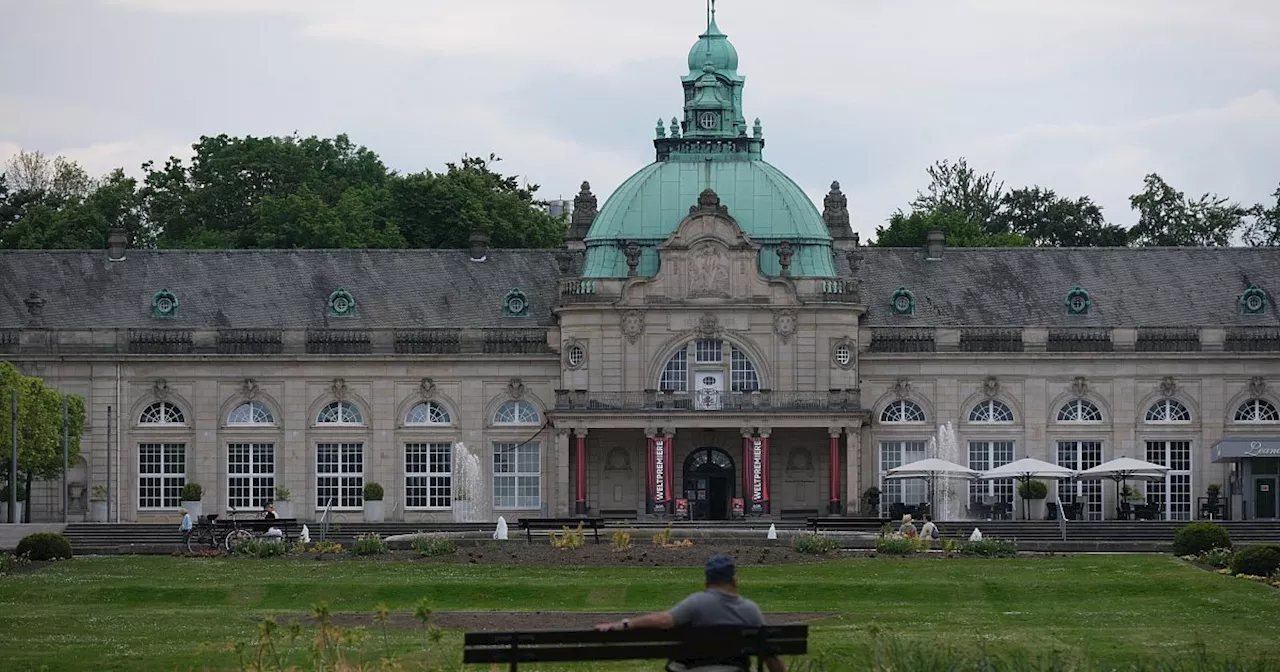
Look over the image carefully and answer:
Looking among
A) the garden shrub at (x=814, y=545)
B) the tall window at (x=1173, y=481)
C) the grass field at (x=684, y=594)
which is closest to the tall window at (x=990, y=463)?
the tall window at (x=1173, y=481)

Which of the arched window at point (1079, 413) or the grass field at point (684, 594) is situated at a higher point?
the arched window at point (1079, 413)

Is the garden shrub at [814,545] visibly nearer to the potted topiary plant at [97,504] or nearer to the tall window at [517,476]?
the tall window at [517,476]

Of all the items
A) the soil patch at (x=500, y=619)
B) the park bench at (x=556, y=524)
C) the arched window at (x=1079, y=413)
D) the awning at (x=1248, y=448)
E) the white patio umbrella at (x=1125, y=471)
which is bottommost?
the soil patch at (x=500, y=619)

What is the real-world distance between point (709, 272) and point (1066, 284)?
41.3ft

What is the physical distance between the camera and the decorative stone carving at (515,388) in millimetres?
82750

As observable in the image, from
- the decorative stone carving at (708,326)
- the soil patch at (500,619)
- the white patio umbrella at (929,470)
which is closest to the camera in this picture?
the soil patch at (500,619)

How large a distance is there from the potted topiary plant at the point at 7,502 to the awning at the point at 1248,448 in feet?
118

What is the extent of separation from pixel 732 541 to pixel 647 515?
1620 centimetres

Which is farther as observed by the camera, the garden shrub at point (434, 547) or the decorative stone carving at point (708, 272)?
the decorative stone carving at point (708, 272)

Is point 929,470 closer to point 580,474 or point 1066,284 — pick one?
point 580,474

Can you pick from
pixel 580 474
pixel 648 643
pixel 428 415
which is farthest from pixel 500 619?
pixel 428 415

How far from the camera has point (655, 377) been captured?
8138 centimetres

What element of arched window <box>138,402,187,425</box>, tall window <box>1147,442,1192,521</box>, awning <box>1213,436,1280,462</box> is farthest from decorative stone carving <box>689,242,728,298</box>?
arched window <box>138,402,187,425</box>

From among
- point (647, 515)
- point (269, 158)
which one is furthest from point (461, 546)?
point (269, 158)
